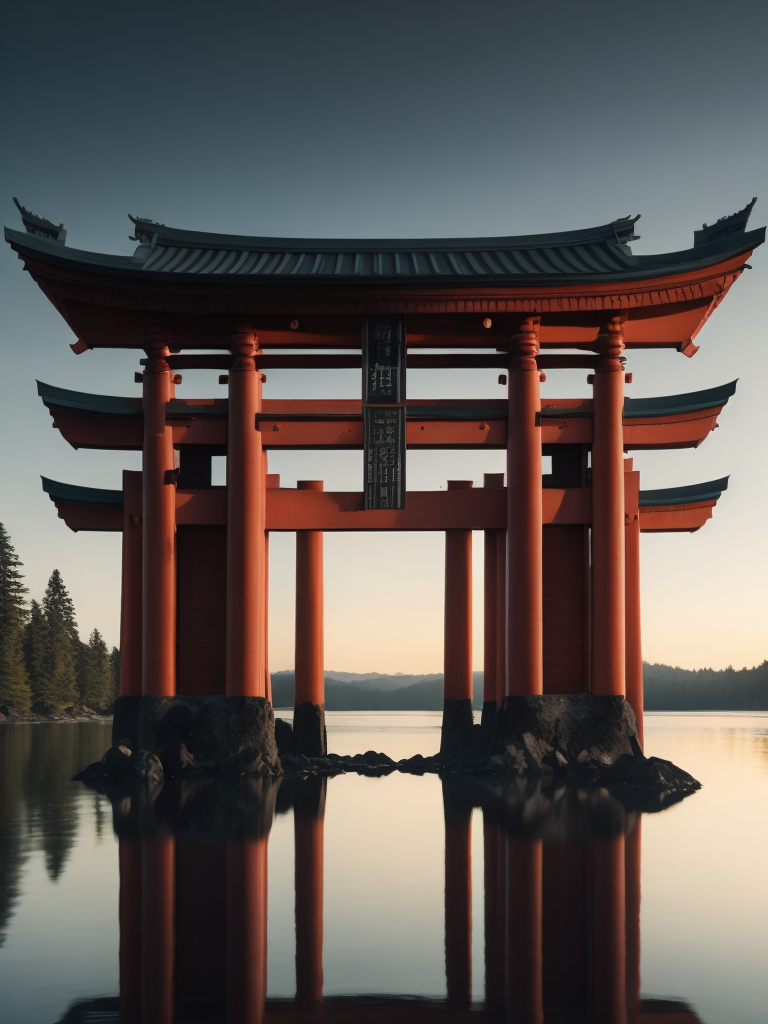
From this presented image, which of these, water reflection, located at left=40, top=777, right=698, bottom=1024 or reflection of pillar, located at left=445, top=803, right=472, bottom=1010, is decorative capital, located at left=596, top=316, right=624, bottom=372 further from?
reflection of pillar, located at left=445, top=803, right=472, bottom=1010

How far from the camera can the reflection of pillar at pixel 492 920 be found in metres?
5.67

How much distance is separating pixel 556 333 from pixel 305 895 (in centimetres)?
1237

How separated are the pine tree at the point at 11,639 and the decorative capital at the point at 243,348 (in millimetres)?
28851

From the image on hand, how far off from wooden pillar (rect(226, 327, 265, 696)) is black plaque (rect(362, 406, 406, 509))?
5.85ft

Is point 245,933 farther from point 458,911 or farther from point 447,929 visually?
point 458,911

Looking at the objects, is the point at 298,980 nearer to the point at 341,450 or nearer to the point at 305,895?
the point at 305,895

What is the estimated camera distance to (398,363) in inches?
704

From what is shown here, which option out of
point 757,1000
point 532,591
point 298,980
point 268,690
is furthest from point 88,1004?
point 268,690

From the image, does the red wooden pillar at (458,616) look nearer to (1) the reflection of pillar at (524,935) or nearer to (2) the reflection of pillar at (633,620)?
(2) the reflection of pillar at (633,620)

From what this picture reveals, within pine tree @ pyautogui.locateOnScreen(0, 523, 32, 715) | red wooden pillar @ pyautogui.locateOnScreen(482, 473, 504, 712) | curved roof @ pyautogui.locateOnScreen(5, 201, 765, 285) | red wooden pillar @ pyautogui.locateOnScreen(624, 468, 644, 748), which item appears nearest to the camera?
curved roof @ pyautogui.locateOnScreen(5, 201, 765, 285)

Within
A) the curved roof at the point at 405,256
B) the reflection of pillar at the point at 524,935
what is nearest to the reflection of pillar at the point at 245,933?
the reflection of pillar at the point at 524,935

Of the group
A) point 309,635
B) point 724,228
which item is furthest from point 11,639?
point 724,228

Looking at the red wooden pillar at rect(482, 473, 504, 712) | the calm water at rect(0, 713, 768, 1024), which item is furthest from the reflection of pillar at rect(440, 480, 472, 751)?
the calm water at rect(0, 713, 768, 1024)

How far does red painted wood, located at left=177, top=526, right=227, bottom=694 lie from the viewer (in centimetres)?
1788
